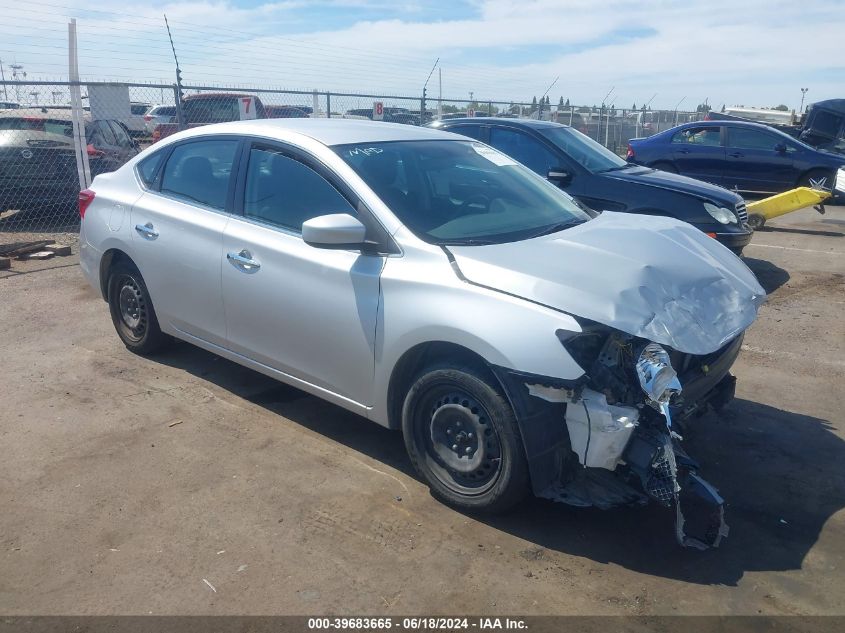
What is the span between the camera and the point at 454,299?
355 cm

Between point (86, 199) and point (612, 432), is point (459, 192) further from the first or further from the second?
point (86, 199)

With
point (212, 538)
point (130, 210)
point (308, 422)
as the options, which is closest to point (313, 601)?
point (212, 538)

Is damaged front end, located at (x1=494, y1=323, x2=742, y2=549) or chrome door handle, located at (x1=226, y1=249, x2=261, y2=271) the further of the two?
chrome door handle, located at (x1=226, y1=249, x2=261, y2=271)

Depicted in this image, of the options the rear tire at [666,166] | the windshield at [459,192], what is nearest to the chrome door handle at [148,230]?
the windshield at [459,192]

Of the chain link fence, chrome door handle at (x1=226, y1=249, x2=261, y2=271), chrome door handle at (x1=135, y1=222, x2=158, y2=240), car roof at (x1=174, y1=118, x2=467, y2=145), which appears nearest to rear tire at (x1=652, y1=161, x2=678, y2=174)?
the chain link fence

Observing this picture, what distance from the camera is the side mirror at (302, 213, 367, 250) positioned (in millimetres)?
3756

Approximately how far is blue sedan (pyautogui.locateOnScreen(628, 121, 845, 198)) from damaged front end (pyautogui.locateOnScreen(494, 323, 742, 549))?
1228 cm

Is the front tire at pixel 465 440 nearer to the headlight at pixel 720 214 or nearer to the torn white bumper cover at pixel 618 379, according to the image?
the torn white bumper cover at pixel 618 379

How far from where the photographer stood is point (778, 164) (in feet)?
47.8

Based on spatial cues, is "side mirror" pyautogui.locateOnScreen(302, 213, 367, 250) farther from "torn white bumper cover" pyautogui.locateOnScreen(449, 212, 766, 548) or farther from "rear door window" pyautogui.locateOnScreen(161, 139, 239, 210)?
"rear door window" pyautogui.locateOnScreen(161, 139, 239, 210)

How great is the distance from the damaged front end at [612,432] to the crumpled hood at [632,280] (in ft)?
0.37

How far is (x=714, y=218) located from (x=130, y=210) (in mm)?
5687

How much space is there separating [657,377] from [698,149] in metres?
12.8

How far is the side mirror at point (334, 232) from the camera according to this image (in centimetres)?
376
